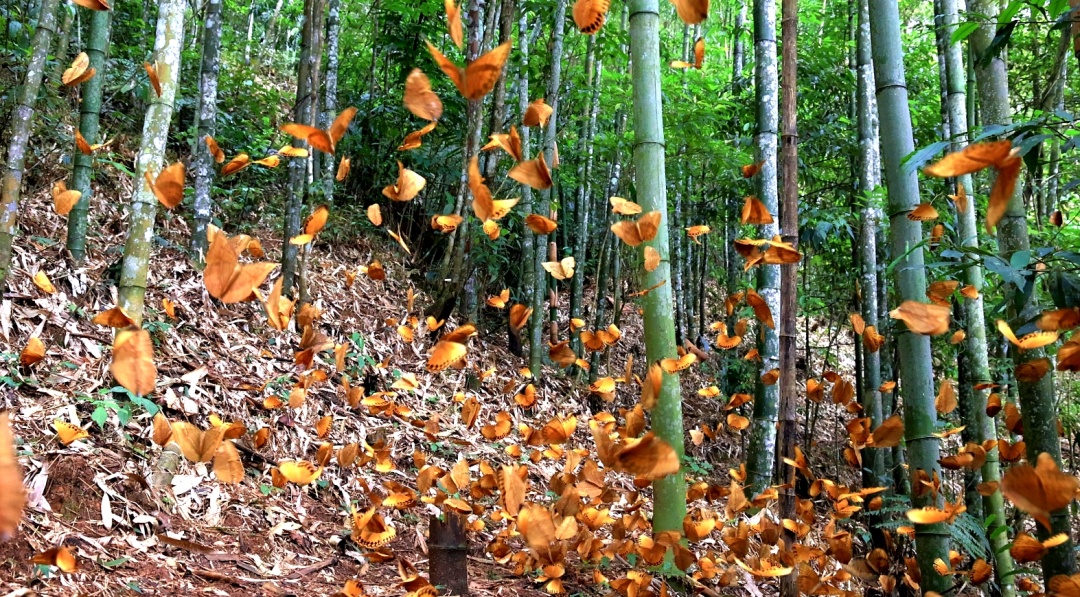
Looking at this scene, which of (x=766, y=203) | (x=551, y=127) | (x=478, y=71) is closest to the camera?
(x=478, y=71)

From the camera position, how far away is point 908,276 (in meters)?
Answer: 1.99

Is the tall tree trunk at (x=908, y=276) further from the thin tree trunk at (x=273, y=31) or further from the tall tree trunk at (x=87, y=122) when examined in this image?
the thin tree trunk at (x=273, y=31)

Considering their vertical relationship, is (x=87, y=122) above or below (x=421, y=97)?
above

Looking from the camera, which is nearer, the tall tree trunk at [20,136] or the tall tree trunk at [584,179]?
the tall tree trunk at [20,136]

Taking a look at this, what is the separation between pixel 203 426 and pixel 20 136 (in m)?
1.29

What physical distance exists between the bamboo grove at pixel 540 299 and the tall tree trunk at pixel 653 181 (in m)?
0.01

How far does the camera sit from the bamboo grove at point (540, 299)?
188cm

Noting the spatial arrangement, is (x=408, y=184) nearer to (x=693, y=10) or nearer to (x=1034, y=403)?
(x=693, y=10)

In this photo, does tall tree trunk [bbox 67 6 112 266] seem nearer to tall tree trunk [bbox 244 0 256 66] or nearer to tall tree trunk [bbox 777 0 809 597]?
tall tree trunk [bbox 777 0 809 597]

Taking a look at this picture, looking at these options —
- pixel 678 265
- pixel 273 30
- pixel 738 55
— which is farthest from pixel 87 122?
pixel 273 30

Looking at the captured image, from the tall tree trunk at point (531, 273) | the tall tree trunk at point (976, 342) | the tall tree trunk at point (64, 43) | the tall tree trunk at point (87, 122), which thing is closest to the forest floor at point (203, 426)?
the tall tree trunk at point (87, 122)

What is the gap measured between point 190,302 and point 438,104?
2441 millimetres

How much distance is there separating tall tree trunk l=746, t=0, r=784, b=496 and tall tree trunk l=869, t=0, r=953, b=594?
4.69ft

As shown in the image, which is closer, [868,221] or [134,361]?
[134,361]
